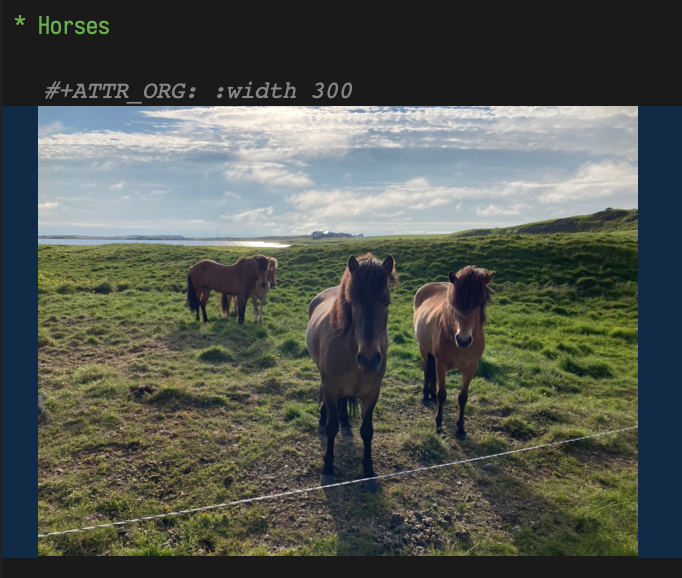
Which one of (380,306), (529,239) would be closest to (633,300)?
(529,239)

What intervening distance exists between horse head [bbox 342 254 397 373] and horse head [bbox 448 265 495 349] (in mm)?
1441

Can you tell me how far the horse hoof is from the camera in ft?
12.9

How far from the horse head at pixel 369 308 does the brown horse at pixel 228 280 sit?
8259 millimetres

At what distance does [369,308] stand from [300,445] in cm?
247

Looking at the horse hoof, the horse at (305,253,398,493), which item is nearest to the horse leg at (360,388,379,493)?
the horse at (305,253,398,493)

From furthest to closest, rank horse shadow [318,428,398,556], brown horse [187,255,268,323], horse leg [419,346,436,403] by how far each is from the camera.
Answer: brown horse [187,255,268,323], horse leg [419,346,436,403], horse shadow [318,428,398,556]

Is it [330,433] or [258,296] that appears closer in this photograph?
[330,433]

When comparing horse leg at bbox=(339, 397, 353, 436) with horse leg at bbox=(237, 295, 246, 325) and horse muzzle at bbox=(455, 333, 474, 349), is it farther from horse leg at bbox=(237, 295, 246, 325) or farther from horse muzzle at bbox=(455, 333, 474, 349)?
horse leg at bbox=(237, 295, 246, 325)

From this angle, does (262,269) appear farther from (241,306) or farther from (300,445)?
(300,445)

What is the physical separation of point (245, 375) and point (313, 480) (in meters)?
3.28

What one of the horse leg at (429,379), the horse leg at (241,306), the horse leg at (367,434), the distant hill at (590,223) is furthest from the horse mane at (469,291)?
the distant hill at (590,223)

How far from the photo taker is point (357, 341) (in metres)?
3.39

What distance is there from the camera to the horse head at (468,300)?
14.5ft

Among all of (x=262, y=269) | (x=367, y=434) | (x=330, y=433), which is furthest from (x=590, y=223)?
(x=330, y=433)
